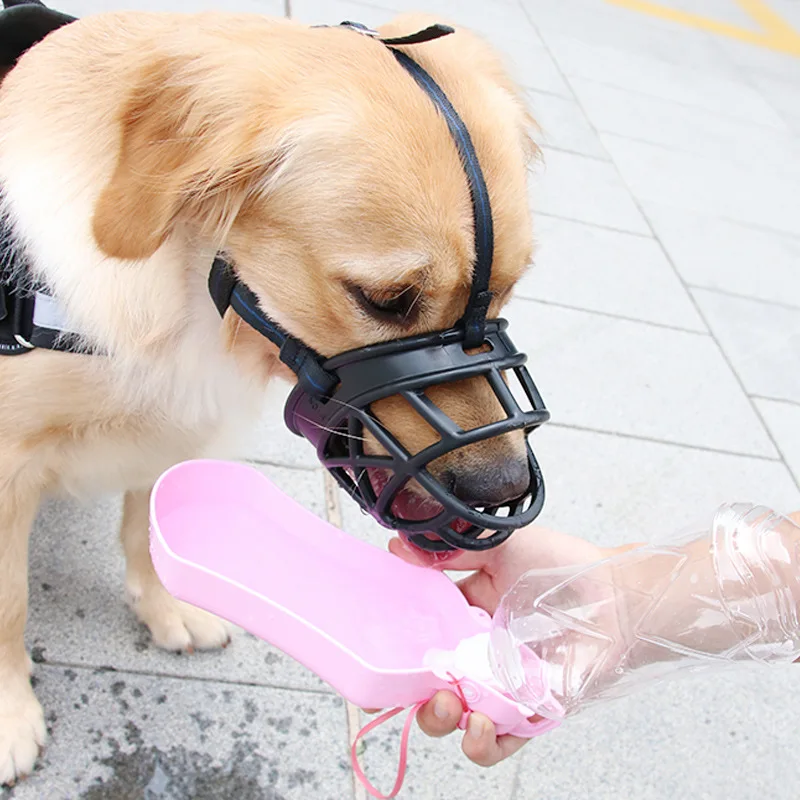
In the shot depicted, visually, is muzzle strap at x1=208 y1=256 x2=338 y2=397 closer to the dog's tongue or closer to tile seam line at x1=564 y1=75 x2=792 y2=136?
the dog's tongue

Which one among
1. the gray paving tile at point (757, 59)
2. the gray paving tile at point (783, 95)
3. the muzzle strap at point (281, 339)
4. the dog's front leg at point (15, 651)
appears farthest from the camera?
the gray paving tile at point (757, 59)

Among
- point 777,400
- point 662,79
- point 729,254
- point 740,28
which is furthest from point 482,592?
point 740,28

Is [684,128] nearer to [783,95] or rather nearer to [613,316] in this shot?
[783,95]

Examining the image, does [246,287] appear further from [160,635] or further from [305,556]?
[160,635]

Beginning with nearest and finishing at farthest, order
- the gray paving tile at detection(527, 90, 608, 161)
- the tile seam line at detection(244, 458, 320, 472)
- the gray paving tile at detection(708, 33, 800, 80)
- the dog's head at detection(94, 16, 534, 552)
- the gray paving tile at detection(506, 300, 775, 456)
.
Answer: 1. the dog's head at detection(94, 16, 534, 552)
2. the tile seam line at detection(244, 458, 320, 472)
3. the gray paving tile at detection(506, 300, 775, 456)
4. the gray paving tile at detection(527, 90, 608, 161)
5. the gray paving tile at detection(708, 33, 800, 80)

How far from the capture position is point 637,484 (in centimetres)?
323

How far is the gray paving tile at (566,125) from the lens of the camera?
5395mm

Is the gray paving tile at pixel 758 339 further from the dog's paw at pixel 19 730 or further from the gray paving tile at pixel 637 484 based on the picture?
the dog's paw at pixel 19 730

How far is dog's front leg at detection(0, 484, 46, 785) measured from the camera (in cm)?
187

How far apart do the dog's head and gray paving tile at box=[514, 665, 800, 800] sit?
3.58 feet

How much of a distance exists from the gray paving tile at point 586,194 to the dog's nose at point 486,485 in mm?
3346

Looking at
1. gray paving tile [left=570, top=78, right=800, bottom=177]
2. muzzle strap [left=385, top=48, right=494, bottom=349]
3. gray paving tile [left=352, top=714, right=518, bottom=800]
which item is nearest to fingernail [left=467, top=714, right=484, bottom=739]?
gray paving tile [left=352, top=714, right=518, bottom=800]

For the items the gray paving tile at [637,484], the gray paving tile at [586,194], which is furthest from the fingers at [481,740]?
the gray paving tile at [586,194]

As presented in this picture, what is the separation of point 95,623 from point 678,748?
1618mm
